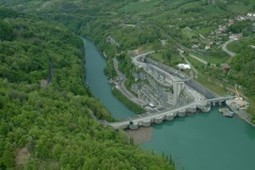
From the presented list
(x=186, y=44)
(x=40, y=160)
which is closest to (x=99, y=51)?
(x=186, y=44)

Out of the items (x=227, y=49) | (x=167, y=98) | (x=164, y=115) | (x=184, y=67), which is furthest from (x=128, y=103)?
(x=227, y=49)

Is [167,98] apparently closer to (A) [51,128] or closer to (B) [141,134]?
(B) [141,134]

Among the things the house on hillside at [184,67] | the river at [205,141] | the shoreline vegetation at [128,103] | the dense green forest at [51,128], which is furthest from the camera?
the house on hillside at [184,67]

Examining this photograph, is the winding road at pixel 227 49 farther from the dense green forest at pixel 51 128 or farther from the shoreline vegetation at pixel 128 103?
the dense green forest at pixel 51 128

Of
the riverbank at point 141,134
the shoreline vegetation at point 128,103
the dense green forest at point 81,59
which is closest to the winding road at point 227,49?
the dense green forest at point 81,59

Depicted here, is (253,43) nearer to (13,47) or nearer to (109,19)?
(13,47)

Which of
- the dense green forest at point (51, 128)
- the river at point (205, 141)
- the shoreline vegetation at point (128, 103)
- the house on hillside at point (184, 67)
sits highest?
the dense green forest at point (51, 128)

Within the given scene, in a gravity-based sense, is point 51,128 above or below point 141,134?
above
